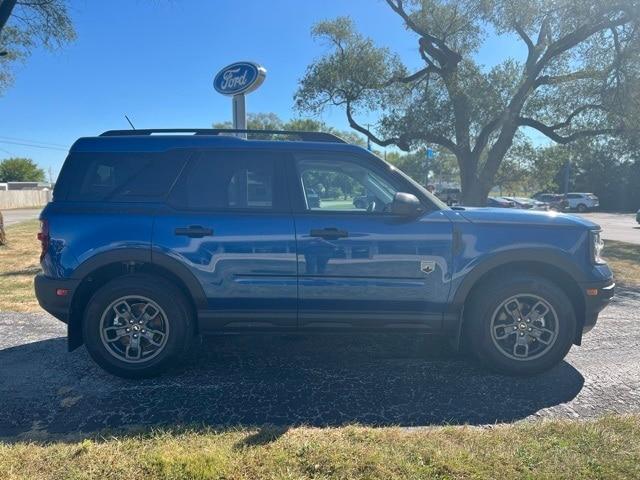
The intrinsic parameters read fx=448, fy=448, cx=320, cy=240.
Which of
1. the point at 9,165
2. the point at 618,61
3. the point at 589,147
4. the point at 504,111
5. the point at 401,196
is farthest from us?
the point at 9,165

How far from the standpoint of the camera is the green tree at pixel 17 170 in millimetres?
65312

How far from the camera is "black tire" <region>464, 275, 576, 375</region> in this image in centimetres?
379

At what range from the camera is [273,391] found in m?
3.59

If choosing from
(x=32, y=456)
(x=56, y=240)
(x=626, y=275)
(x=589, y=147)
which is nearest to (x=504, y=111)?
(x=589, y=147)

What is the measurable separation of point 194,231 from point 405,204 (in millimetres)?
1731

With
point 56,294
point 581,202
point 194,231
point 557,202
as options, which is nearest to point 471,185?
point 194,231

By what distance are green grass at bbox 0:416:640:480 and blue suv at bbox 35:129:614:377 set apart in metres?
1.02

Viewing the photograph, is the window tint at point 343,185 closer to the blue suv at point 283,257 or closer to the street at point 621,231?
the blue suv at point 283,257

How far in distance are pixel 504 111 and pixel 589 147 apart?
4.51 metres

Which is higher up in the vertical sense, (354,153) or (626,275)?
(354,153)

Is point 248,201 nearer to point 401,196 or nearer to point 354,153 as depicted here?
point 354,153

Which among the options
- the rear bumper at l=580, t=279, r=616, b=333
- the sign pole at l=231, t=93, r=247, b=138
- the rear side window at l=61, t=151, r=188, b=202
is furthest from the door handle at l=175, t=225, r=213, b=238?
the sign pole at l=231, t=93, r=247, b=138

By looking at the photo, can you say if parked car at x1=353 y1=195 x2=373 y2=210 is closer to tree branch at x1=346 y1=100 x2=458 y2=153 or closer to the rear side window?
the rear side window

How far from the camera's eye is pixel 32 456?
2633 millimetres
